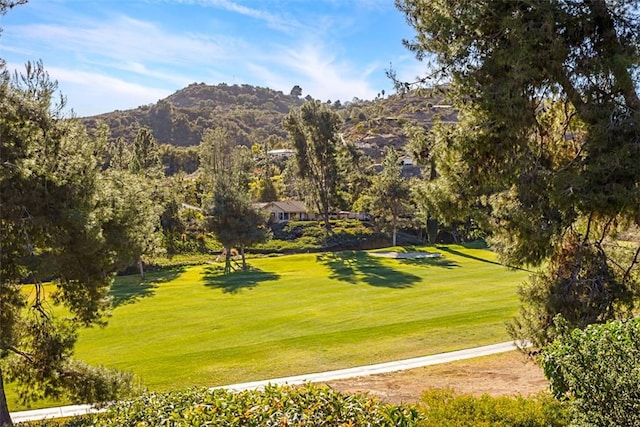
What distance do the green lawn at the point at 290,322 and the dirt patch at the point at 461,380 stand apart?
170cm

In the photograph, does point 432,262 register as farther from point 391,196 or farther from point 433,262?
point 391,196

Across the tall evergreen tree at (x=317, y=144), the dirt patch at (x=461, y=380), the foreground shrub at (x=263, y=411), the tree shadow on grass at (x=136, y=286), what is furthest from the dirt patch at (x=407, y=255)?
the foreground shrub at (x=263, y=411)

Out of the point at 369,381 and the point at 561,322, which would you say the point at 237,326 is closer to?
the point at 369,381

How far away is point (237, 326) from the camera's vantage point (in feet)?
63.1

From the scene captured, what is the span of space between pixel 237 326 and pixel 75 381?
8954mm

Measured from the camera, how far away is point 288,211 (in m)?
65.7

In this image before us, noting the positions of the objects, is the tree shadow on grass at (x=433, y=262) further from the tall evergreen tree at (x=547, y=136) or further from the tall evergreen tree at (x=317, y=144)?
the tall evergreen tree at (x=547, y=136)

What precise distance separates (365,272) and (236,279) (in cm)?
875

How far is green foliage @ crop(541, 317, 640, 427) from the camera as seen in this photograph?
15.3ft

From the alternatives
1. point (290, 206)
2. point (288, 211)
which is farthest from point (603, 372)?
point (290, 206)

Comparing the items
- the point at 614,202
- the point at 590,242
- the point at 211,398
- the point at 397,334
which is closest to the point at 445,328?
the point at 397,334

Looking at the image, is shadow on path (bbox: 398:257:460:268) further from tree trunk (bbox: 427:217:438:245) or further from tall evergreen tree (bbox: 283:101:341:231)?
tall evergreen tree (bbox: 283:101:341:231)

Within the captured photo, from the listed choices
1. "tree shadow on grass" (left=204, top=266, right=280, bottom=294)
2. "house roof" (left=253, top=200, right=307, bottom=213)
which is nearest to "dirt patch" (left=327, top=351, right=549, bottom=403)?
"tree shadow on grass" (left=204, top=266, right=280, bottom=294)

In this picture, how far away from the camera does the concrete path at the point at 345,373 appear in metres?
12.1
